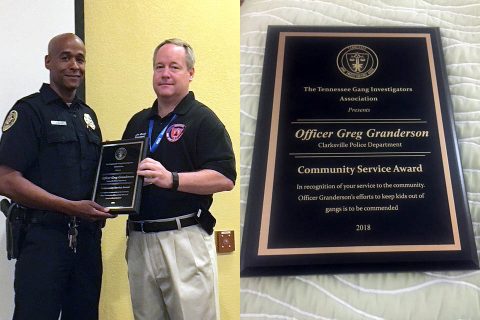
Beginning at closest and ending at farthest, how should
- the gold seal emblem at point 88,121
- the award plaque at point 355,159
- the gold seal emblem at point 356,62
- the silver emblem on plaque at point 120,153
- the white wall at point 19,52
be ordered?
1. the silver emblem on plaque at point 120,153
2. the gold seal emblem at point 88,121
3. the white wall at point 19,52
4. the award plaque at point 355,159
5. the gold seal emblem at point 356,62

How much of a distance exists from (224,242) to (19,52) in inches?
46.7

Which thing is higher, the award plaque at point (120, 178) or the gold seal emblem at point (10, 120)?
the gold seal emblem at point (10, 120)

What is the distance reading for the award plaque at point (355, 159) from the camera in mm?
2686

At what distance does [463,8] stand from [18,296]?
261 centimetres

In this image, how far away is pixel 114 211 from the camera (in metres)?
1.76

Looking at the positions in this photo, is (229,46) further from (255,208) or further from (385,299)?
(385,299)

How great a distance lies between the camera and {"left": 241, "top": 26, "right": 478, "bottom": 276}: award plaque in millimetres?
2686

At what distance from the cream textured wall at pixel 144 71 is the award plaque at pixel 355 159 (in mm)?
268

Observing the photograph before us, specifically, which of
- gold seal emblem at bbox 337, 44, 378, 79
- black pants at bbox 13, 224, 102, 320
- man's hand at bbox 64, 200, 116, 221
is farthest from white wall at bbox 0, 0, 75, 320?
gold seal emblem at bbox 337, 44, 378, 79

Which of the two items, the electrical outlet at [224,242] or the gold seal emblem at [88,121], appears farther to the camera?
the electrical outlet at [224,242]

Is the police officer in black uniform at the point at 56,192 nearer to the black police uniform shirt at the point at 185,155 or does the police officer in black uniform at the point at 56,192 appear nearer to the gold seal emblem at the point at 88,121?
the gold seal emblem at the point at 88,121

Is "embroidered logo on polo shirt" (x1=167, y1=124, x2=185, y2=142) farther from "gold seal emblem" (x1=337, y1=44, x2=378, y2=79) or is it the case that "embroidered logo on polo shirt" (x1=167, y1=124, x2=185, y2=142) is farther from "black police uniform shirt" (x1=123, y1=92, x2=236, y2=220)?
"gold seal emblem" (x1=337, y1=44, x2=378, y2=79)

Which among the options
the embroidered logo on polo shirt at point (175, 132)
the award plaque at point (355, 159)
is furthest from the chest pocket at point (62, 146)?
the award plaque at point (355, 159)

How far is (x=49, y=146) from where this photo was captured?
184cm
